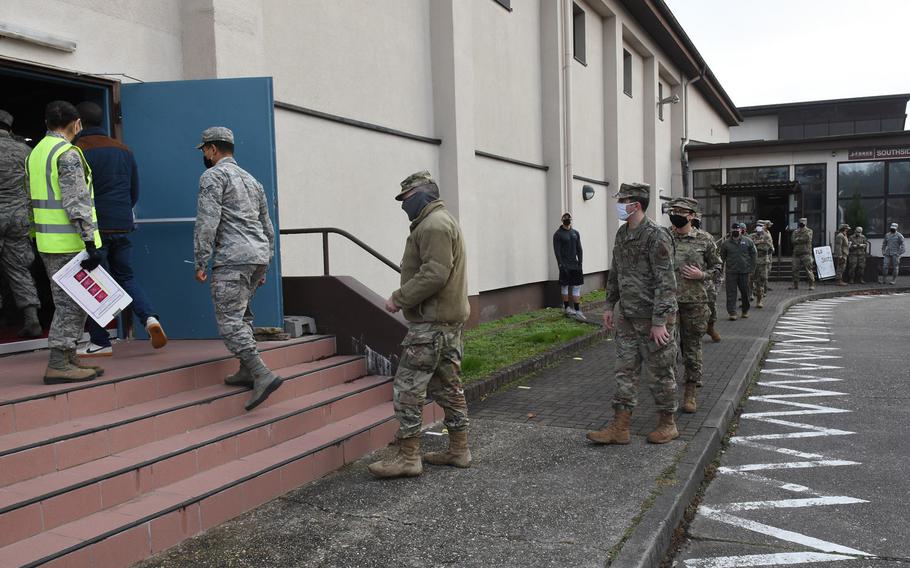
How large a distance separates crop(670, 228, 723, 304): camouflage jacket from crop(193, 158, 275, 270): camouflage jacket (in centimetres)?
382

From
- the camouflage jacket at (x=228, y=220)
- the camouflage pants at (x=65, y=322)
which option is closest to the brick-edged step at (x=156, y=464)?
the camouflage pants at (x=65, y=322)

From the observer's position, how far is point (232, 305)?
5.11 metres

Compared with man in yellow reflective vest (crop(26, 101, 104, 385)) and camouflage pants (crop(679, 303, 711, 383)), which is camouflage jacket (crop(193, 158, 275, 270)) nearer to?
man in yellow reflective vest (crop(26, 101, 104, 385))

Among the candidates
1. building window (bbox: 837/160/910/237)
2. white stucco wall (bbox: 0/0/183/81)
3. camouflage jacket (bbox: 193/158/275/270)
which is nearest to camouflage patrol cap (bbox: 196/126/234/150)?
camouflage jacket (bbox: 193/158/275/270)

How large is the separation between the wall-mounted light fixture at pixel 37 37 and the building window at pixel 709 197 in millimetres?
25187

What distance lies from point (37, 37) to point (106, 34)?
77 centimetres

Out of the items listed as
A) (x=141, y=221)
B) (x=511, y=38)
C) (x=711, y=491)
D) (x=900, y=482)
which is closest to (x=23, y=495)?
(x=141, y=221)

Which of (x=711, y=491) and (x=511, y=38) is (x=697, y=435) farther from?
(x=511, y=38)

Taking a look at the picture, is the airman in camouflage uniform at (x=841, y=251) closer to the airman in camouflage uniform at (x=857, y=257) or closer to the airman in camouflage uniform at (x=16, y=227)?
the airman in camouflage uniform at (x=857, y=257)

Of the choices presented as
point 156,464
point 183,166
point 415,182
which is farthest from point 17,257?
point 415,182

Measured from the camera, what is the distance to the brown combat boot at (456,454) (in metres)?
5.20

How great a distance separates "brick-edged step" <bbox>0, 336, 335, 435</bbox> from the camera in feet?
13.9

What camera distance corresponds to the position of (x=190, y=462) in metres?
4.49

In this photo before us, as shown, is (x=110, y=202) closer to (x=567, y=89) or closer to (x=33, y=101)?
(x=33, y=101)
